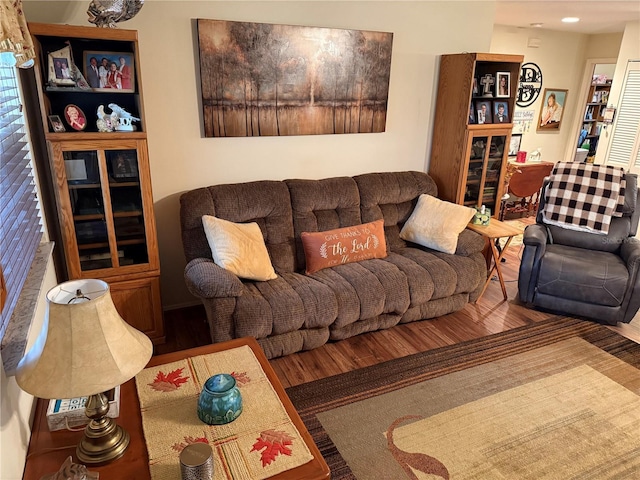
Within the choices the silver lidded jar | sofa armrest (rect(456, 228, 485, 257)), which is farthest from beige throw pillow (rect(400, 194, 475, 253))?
the silver lidded jar

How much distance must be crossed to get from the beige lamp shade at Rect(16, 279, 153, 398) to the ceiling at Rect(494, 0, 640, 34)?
4378 mm

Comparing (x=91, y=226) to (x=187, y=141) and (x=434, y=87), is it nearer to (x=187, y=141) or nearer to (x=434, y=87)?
(x=187, y=141)

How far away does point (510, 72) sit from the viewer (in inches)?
150

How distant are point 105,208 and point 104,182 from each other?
0.15 m

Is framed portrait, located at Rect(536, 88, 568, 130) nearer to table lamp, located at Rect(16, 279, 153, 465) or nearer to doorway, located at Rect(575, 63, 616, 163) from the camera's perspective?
doorway, located at Rect(575, 63, 616, 163)

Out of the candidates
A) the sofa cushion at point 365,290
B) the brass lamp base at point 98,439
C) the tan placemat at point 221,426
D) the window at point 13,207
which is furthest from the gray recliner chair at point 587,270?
the window at point 13,207

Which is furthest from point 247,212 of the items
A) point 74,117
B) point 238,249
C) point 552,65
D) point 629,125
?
point 552,65

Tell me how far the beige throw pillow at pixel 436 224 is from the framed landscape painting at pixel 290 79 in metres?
0.78

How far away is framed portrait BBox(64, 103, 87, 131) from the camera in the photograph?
240 centimetres

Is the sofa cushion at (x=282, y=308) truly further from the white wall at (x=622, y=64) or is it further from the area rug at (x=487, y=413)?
the white wall at (x=622, y=64)

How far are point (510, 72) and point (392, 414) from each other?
119 inches

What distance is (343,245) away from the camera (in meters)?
3.13

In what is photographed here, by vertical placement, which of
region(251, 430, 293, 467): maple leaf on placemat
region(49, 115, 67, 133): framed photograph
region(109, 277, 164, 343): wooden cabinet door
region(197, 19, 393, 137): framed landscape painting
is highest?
region(197, 19, 393, 137): framed landscape painting

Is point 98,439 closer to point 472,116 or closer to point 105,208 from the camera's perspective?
point 105,208
